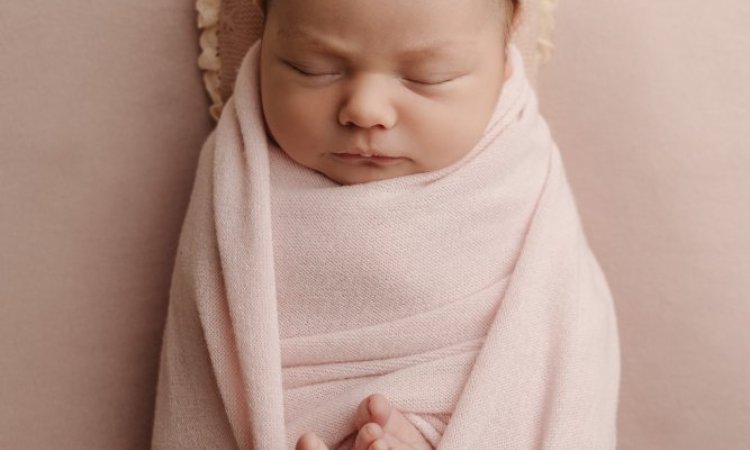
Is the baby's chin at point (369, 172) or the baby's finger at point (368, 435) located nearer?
the baby's finger at point (368, 435)

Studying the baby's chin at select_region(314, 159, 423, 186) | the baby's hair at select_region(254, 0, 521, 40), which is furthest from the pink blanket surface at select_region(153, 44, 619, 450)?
the baby's hair at select_region(254, 0, 521, 40)

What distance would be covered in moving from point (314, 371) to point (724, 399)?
62cm

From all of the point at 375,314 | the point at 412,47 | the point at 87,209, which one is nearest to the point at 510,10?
the point at 412,47

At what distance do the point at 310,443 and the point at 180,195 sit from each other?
0.54 meters

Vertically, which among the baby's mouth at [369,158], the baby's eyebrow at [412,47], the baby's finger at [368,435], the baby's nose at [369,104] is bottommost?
the baby's finger at [368,435]

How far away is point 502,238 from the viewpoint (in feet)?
3.51

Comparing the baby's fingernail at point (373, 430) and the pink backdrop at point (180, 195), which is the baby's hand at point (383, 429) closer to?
the baby's fingernail at point (373, 430)

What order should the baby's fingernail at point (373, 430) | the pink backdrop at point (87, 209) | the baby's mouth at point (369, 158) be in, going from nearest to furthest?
the baby's fingernail at point (373, 430), the baby's mouth at point (369, 158), the pink backdrop at point (87, 209)

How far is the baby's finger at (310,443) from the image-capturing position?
896 millimetres

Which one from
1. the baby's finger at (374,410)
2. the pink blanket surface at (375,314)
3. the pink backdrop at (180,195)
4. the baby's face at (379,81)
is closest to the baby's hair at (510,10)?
the baby's face at (379,81)

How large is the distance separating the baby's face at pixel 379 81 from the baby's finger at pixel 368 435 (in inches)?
12.4

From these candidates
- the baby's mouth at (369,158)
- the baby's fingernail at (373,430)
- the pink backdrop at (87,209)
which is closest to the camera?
the baby's fingernail at (373,430)

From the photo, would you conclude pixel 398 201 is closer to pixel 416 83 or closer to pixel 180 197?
pixel 416 83

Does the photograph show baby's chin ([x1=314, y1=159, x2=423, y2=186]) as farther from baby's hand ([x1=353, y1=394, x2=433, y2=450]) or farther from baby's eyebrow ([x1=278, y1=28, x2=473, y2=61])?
baby's hand ([x1=353, y1=394, x2=433, y2=450])
